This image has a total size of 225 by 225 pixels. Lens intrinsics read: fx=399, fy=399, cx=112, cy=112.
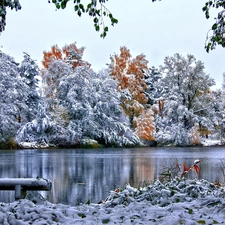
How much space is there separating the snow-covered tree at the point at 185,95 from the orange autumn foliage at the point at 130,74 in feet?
7.18

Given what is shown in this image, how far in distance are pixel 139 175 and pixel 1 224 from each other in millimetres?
7686

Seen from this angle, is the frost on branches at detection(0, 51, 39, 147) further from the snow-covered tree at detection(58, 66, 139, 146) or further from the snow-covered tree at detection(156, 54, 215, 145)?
the snow-covered tree at detection(156, 54, 215, 145)

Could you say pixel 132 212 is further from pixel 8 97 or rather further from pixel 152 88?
pixel 152 88

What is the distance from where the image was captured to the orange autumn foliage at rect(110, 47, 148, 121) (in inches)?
1351

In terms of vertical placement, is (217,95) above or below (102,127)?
above

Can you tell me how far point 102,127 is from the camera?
30.7 metres

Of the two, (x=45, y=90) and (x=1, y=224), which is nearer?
(x=1, y=224)

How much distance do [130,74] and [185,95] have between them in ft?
17.4

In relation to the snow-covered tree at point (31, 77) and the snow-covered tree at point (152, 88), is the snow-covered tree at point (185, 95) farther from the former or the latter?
the snow-covered tree at point (31, 77)

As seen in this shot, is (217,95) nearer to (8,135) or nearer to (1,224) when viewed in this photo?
(8,135)

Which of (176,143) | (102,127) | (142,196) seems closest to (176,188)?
(142,196)

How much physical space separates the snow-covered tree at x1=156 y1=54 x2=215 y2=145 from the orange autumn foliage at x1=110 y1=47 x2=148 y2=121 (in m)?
2.19

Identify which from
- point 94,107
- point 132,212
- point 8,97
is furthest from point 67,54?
point 132,212

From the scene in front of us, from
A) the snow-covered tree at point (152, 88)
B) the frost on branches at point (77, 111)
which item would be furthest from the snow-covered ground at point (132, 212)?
the snow-covered tree at point (152, 88)
